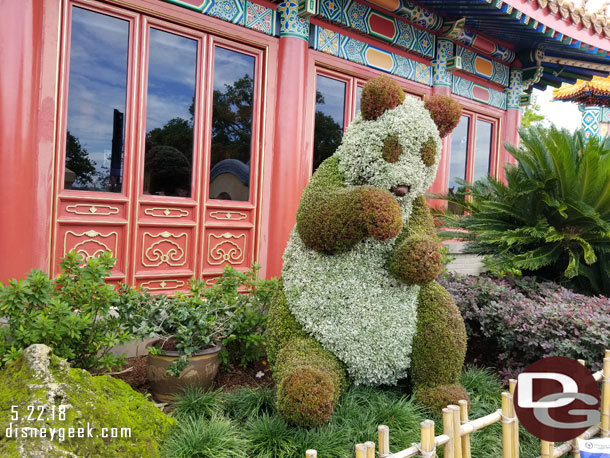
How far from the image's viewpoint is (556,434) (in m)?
1.97

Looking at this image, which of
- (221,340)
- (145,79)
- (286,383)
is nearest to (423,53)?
(145,79)

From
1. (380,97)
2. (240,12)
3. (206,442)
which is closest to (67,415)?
(206,442)

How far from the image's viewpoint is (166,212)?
4734 mm

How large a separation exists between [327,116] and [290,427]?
428cm

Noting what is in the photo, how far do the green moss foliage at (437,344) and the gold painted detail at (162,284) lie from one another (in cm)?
267

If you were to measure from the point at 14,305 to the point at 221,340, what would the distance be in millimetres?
1446

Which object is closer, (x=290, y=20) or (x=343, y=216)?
(x=343, y=216)

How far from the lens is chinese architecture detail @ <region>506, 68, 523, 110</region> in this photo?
837cm

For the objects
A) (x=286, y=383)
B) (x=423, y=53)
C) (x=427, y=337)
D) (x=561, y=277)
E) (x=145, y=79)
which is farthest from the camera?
(x=423, y=53)

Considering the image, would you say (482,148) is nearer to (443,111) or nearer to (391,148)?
(443,111)

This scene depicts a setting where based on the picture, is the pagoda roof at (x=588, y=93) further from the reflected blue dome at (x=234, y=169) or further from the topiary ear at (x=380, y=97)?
the topiary ear at (x=380, y=97)

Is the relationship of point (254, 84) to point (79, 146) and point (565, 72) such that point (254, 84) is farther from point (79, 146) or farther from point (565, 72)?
point (565, 72)

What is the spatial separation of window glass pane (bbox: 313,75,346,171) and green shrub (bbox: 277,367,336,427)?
149 inches
